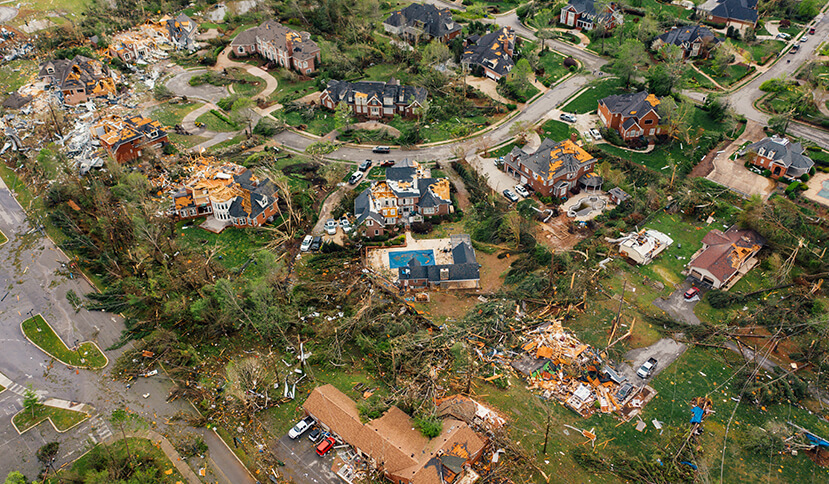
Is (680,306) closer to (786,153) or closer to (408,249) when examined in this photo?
(408,249)

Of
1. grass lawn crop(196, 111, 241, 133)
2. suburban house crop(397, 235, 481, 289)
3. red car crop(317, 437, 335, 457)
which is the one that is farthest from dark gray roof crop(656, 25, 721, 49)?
red car crop(317, 437, 335, 457)

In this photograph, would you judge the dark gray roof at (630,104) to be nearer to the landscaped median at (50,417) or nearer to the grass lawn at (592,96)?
the grass lawn at (592,96)

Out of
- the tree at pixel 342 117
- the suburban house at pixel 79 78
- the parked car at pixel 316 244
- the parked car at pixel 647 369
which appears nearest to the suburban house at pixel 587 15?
the tree at pixel 342 117

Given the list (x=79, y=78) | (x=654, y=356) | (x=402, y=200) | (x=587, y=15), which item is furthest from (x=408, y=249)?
(x=587, y=15)

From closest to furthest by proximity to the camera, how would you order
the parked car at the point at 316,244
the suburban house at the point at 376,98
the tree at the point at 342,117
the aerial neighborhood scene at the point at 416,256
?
1. the aerial neighborhood scene at the point at 416,256
2. the parked car at the point at 316,244
3. the tree at the point at 342,117
4. the suburban house at the point at 376,98

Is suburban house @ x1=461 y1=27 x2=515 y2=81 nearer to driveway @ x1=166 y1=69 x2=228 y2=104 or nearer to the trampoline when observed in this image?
driveway @ x1=166 y1=69 x2=228 y2=104

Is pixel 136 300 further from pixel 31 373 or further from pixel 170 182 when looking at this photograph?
pixel 170 182
